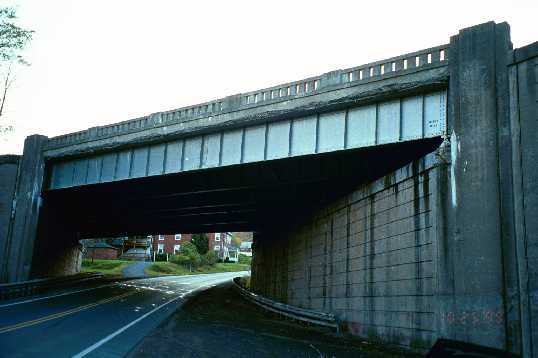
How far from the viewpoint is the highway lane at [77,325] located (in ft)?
46.1

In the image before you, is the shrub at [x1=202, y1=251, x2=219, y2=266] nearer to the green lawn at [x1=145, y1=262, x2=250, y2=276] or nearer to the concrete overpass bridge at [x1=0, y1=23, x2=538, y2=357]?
the green lawn at [x1=145, y1=262, x2=250, y2=276]

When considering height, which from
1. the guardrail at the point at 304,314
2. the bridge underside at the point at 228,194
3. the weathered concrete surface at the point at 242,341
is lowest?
the weathered concrete surface at the point at 242,341

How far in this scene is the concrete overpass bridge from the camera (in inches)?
579

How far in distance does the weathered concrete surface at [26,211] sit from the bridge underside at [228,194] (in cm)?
105

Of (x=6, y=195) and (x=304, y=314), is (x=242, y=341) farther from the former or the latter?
(x=6, y=195)

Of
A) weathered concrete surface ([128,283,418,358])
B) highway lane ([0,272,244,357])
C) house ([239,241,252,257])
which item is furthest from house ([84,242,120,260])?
house ([239,241,252,257])

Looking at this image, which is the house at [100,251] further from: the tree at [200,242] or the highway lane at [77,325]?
the highway lane at [77,325]

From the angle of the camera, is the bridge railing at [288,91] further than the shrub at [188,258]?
No

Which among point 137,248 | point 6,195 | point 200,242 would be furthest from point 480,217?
point 137,248

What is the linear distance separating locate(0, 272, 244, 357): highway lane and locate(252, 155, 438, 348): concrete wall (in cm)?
745

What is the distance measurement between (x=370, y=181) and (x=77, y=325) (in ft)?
39.0

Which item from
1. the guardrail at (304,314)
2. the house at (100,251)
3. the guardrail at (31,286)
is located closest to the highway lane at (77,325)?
the guardrail at (31,286)

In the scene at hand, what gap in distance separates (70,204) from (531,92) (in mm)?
32241

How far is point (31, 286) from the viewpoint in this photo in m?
33.4
